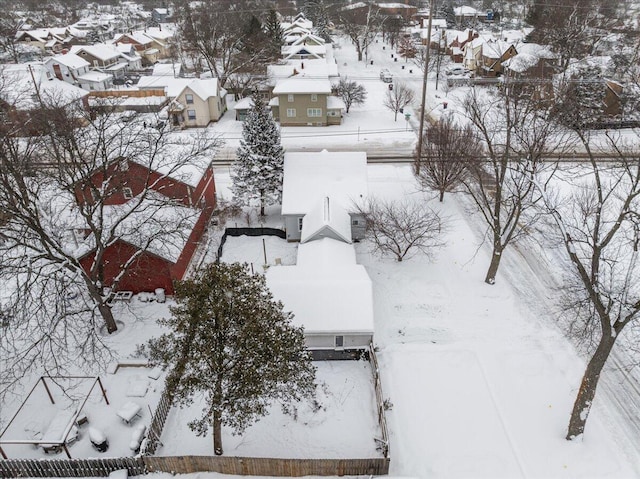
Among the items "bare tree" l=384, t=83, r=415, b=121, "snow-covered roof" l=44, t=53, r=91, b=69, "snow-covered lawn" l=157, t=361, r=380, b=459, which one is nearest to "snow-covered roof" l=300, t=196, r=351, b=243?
"snow-covered lawn" l=157, t=361, r=380, b=459

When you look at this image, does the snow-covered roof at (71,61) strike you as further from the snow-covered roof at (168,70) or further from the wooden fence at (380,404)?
the wooden fence at (380,404)

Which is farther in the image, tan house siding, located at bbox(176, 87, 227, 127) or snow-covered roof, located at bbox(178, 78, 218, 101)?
tan house siding, located at bbox(176, 87, 227, 127)

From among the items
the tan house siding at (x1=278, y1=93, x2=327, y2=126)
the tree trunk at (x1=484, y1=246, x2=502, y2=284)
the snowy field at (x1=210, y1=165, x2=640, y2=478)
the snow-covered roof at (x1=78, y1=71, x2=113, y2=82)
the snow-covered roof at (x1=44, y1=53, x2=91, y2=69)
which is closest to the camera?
the snowy field at (x1=210, y1=165, x2=640, y2=478)

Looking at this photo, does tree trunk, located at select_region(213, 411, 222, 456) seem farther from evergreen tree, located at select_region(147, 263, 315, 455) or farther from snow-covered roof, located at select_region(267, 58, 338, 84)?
snow-covered roof, located at select_region(267, 58, 338, 84)

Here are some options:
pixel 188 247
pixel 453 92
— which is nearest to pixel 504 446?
pixel 188 247

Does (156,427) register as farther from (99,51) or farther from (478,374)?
(99,51)

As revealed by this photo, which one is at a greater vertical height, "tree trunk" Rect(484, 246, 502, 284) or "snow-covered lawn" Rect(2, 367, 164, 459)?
"tree trunk" Rect(484, 246, 502, 284)

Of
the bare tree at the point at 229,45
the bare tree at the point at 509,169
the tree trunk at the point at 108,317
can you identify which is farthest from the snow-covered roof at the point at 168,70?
the tree trunk at the point at 108,317

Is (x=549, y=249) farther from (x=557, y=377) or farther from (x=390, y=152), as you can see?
(x=390, y=152)
